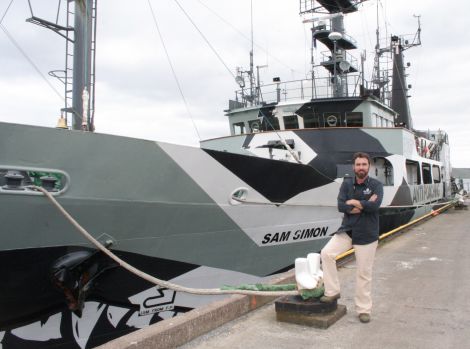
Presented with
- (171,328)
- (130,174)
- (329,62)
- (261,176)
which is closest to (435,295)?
(261,176)

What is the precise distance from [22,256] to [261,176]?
9.15 ft

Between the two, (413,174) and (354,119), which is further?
(413,174)

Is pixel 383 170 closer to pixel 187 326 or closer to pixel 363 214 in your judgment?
pixel 363 214

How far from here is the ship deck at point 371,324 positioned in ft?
10.8

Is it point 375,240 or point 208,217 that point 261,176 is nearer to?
point 208,217

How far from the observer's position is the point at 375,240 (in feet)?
12.0

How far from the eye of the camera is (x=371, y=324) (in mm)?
3697

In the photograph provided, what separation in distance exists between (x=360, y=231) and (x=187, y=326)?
157cm

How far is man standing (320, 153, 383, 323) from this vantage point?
3.60m

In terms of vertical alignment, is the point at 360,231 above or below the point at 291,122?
below

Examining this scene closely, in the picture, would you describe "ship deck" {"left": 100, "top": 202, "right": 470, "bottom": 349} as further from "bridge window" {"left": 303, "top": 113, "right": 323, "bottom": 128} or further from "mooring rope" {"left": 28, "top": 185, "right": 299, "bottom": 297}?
"bridge window" {"left": 303, "top": 113, "right": 323, "bottom": 128}

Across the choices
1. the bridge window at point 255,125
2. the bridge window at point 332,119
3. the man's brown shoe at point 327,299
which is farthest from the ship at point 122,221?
the bridge window at point 255,125

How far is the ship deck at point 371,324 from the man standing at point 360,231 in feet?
0.87

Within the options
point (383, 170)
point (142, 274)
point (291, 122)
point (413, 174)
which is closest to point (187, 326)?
point (142, 274)
